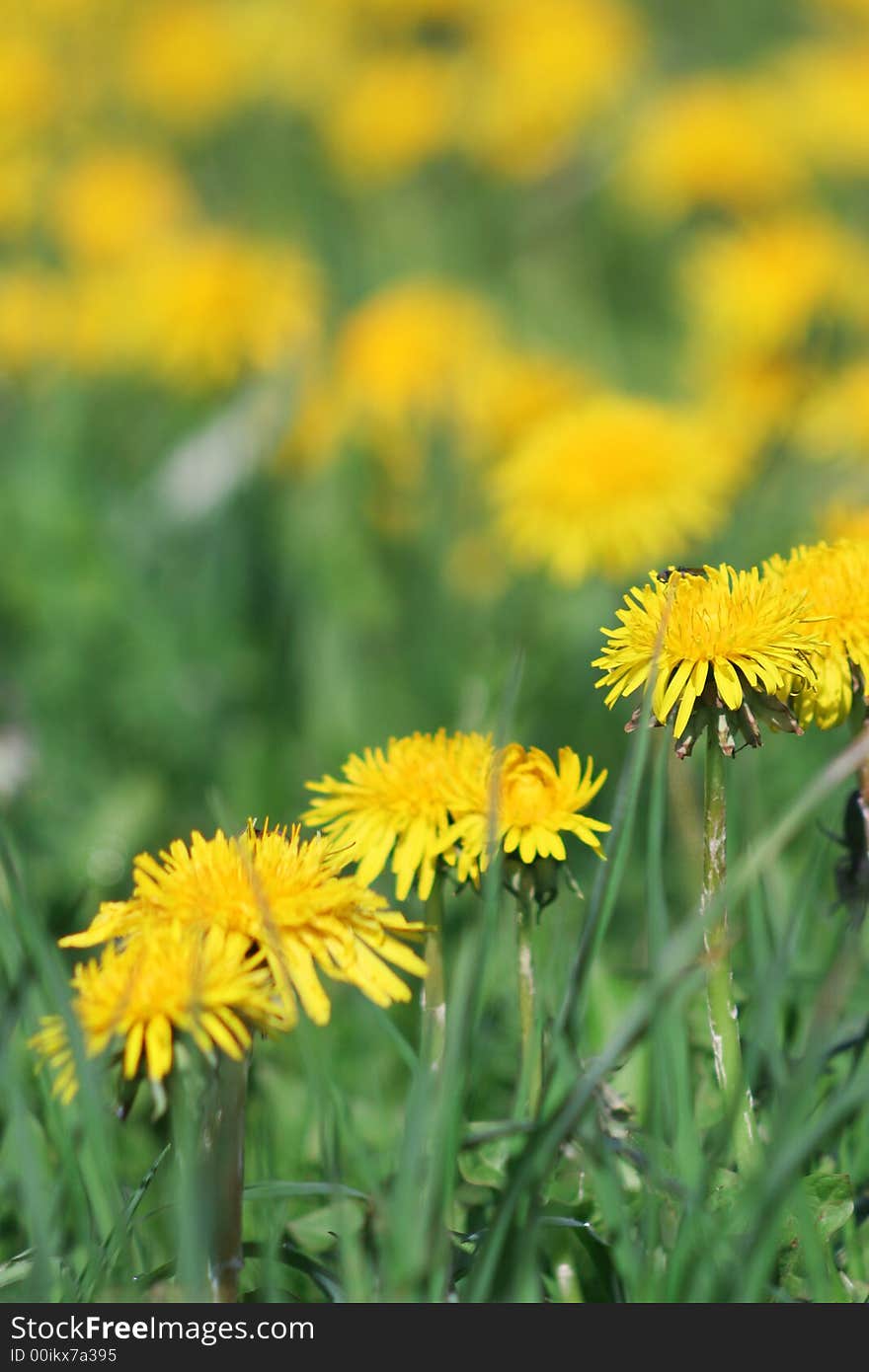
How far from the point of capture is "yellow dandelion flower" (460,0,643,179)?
5.38 m

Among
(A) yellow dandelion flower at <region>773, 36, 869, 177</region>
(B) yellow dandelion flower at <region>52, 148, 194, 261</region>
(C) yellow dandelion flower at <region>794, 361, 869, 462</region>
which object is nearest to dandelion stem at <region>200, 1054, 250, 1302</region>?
(C) yellow dandelion flower at <region>794, 361, 869, 462</region>

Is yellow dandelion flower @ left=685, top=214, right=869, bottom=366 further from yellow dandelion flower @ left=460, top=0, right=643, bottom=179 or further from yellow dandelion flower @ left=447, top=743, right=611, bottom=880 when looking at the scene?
yellow dandelion flower @ left=447, top=743, right=611, bottom=880

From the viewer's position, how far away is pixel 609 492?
2594 mm

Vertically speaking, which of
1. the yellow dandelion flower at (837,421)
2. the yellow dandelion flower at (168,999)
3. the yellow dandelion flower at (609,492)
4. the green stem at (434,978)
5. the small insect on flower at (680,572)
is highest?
the yellow dandelion flower at (837,421)

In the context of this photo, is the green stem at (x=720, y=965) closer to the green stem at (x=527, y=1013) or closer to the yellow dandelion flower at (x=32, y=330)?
the green stem at (x=527, y=1013)

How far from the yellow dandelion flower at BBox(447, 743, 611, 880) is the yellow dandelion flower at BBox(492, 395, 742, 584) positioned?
142 cm

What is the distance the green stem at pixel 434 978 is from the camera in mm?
1134

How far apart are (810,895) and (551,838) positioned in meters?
0.26

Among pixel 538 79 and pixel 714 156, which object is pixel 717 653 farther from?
pixel 538 79

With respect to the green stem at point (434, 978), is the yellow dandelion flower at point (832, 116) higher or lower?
higher

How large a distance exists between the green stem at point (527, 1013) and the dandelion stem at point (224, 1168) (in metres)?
0.24

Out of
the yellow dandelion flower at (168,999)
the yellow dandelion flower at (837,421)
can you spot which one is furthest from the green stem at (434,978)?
the yellow dandelion flower at (837,421)

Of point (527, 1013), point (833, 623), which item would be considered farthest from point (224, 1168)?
point (833, 623)
